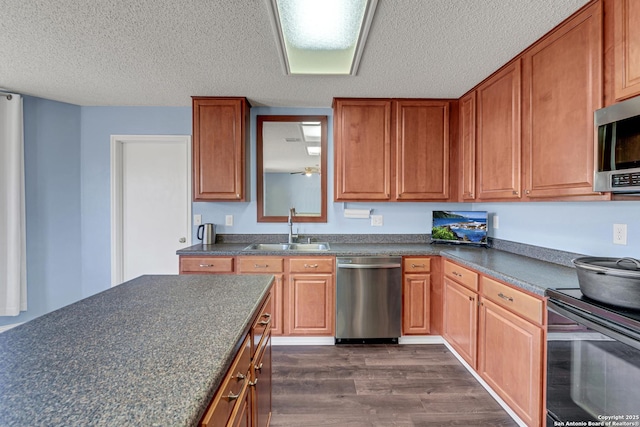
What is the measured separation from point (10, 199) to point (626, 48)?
463 cm

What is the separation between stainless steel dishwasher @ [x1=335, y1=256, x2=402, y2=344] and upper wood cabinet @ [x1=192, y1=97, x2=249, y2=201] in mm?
1335

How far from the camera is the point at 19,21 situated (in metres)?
1.68

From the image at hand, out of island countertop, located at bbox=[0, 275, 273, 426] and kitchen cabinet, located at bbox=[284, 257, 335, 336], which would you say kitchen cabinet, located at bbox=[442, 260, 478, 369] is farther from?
island countertop, located at bbox=[0, 275, 273, 426]

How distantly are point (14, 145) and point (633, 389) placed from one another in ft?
15.0

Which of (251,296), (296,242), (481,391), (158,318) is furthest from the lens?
(296,242)

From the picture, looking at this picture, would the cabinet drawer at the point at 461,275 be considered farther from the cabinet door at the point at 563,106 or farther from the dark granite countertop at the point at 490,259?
the cabinet door at the point at 563,106

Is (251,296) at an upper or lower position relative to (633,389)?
upper

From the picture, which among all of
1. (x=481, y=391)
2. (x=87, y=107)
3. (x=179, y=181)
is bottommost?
(x=481, y=391)

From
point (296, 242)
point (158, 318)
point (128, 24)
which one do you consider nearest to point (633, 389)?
point (158, 318)

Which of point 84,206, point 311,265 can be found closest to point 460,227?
point 311,265

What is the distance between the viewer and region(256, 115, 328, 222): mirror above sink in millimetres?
3143

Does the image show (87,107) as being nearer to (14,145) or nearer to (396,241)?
(14,145)

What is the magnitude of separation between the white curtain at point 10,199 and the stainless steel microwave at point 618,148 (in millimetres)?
4475

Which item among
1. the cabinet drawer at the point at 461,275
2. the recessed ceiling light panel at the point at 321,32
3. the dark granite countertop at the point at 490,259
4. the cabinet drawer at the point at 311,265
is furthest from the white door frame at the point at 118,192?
the cabinet drawer at the point at 461,275
